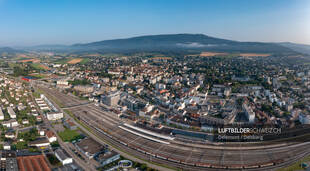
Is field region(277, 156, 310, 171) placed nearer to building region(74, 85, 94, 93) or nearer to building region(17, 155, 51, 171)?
building region(17, 155, 51, 171)

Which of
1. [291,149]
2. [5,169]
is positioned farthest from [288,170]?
[5,169]

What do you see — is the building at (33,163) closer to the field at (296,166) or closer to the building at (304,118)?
the field at (296,166)

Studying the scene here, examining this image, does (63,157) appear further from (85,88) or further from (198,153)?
(85,88)

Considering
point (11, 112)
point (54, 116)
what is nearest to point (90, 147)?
point (54, 116)

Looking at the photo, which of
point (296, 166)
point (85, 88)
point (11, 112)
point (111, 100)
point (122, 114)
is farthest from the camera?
point (85, 88)

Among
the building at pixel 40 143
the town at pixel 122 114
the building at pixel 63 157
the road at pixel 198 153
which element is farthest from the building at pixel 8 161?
the road at pixel 198 153

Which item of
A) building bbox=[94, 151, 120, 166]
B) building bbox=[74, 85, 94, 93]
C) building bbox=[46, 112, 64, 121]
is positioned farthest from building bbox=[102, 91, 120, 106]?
building bbox=[94, 151, 120, 166]
